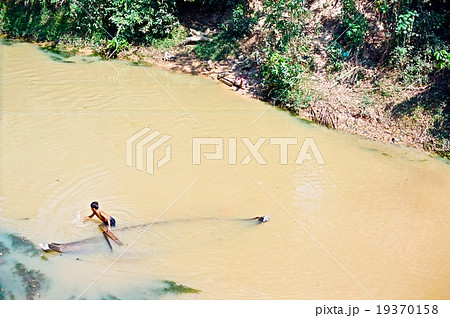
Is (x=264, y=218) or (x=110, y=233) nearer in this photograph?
(x=110, y=233)

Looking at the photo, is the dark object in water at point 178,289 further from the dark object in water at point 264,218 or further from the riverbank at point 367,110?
the riverbank at point 367,110

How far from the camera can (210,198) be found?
7051 millimetres

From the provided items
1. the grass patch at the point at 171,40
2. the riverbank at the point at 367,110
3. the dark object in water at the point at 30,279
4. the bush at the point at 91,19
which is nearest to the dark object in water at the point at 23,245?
the dark object in water at the point at 30,279

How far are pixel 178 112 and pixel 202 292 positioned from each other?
13.6ft

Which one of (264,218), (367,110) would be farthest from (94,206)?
(367,110)

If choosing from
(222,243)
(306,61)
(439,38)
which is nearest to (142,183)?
(222,243)

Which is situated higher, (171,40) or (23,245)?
(171,40)

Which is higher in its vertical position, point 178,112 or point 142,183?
point 178,112

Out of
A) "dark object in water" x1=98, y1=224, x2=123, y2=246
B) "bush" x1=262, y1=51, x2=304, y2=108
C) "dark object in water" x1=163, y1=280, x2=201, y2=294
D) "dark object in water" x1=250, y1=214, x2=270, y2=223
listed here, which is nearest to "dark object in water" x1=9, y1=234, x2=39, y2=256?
"dark object in water" x1=98, y1=224, x2=123, y2=246

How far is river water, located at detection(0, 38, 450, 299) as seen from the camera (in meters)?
5.83

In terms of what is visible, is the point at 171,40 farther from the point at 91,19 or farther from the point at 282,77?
the point at 282,77

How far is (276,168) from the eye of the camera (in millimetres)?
7699

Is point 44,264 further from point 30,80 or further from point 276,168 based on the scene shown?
point 30,80

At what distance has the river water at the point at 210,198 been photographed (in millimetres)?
5832
